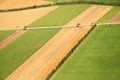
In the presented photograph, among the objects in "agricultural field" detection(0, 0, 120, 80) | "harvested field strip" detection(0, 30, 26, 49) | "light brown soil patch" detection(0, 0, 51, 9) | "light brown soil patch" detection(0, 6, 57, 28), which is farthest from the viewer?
"light brown soil patch" detection(0, 0, 51, 9)

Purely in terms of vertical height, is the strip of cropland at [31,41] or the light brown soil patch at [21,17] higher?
the strip of cropland at [31,41]

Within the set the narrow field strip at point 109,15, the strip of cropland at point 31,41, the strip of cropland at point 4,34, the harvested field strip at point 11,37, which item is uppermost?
the narrow field strip at point 109,15

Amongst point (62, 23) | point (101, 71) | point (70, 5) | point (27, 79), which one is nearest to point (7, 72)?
point (27, 79)

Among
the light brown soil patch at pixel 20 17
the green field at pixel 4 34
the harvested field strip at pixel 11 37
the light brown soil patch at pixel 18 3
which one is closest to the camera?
the harvested field strip at pixel 11 37

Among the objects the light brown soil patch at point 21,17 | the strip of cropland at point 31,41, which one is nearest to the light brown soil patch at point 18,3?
Result: the light brown soil patch at point 21,17

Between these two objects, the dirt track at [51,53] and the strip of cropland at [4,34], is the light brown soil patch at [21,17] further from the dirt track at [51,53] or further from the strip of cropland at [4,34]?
the dirt track at [51,53]

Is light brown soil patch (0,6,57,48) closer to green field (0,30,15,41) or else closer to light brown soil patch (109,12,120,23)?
green field (0,30,15,41)

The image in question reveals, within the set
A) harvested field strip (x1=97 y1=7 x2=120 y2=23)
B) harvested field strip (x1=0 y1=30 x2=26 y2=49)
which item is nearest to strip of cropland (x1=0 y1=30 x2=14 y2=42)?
harvested field strip (x1=0 y1=30 x2=26 y2=49)
